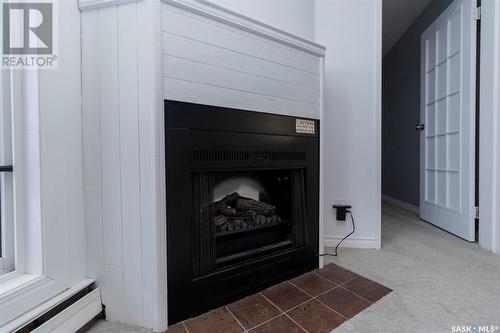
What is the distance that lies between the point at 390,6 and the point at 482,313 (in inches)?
117

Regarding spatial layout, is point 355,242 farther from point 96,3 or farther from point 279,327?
point 96,3

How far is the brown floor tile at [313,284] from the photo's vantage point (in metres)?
1.11

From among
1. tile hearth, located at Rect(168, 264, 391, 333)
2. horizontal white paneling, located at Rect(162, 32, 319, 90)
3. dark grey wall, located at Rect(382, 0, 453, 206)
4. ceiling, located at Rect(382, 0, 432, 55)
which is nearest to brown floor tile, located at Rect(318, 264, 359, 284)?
tile hearth, located at Rect(168, 264, 391, 333)

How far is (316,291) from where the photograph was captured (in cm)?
110

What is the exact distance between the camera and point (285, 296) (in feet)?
3.48

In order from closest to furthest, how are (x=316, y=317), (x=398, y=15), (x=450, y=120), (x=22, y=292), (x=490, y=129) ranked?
(x=22, y=292)
(x=316, y=317)
(x=490, y=129)
(x=450, y=120)
(x=398, y=15)

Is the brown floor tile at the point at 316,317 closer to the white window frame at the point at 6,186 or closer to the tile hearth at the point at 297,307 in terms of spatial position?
the tile hearth at the point at 297,307

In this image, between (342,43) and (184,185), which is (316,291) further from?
(342,43)

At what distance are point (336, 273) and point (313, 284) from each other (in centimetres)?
20

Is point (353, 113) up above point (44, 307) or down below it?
above

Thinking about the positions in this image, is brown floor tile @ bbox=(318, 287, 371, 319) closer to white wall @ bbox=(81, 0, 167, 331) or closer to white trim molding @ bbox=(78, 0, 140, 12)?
white wall @ bbox=(81, 0, 167, 331)

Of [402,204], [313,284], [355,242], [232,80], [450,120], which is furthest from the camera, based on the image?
[402,204]

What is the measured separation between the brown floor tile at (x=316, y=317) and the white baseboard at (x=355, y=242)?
752 millimetres

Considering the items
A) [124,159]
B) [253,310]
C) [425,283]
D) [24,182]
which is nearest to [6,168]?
[24,182]
